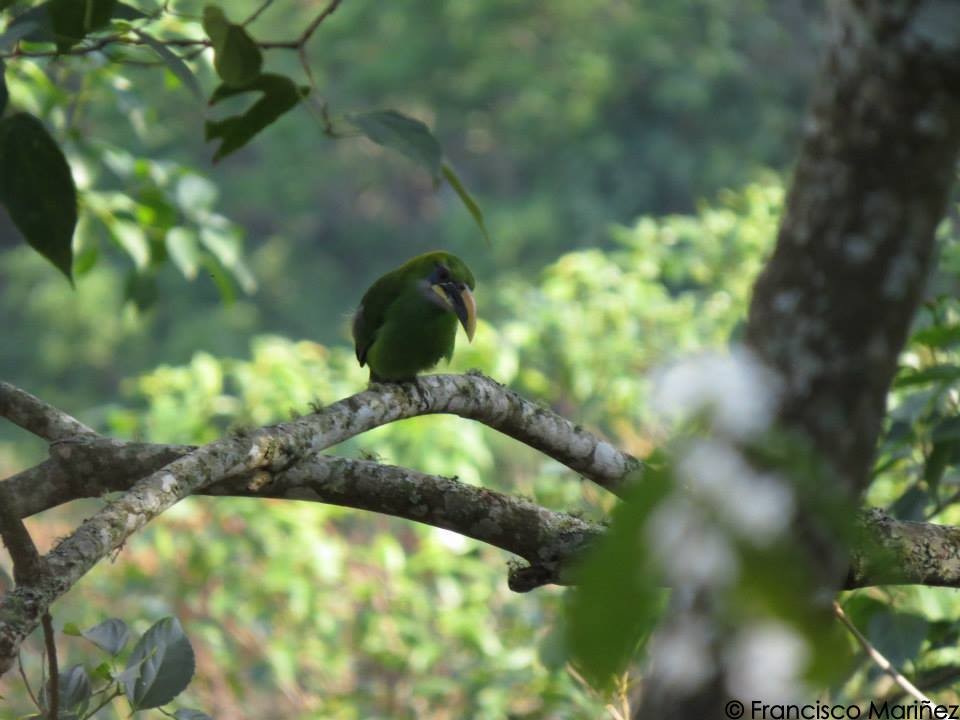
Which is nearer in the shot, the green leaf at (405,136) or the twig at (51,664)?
the twig at (51,664)

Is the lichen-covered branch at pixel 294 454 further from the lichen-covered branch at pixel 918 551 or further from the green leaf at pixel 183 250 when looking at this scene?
the green leaf at pixel 183 250

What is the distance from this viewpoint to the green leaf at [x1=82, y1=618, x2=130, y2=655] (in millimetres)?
1557

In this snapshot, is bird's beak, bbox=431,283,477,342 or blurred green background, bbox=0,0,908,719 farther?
blurred green background, bbox=0,0,908,719

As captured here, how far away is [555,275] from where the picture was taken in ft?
18.4

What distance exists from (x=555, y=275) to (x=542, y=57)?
1073cm

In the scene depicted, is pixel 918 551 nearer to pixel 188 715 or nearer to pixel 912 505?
pixel 912 505

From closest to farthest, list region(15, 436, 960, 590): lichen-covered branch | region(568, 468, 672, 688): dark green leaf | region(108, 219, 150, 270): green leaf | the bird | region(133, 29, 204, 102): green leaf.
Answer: region(568, 468, 672, 688): dark green leaf → region(133, 29, 204, 102): green leaf → region(15, 436, 960, 590): lichen-covered branch → the bird → region(108, 219, 150, 270): green leaf

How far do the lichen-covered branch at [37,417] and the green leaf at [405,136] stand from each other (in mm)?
655

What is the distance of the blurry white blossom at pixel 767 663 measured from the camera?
551 millimetres

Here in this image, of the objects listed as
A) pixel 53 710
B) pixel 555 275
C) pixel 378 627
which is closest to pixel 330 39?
pixel 555 275

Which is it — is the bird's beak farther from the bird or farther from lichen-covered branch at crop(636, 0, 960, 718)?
lichen-covered branch at crop(636, 0, 960, 718)

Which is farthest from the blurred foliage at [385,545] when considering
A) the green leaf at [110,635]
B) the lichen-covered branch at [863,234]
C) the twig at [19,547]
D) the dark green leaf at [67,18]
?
the lichen-covered branch at [863,234]

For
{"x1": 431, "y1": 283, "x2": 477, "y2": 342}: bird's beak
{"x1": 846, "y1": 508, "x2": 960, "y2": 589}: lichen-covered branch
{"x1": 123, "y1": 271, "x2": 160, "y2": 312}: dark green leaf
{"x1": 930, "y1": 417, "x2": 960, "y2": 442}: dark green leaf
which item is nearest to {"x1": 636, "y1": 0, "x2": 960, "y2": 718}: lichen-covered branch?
{"x1": 846, "y1": 508, "x2": 960, "y2": 589}: lichen-covered branch

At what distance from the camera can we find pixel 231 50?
129 cm
